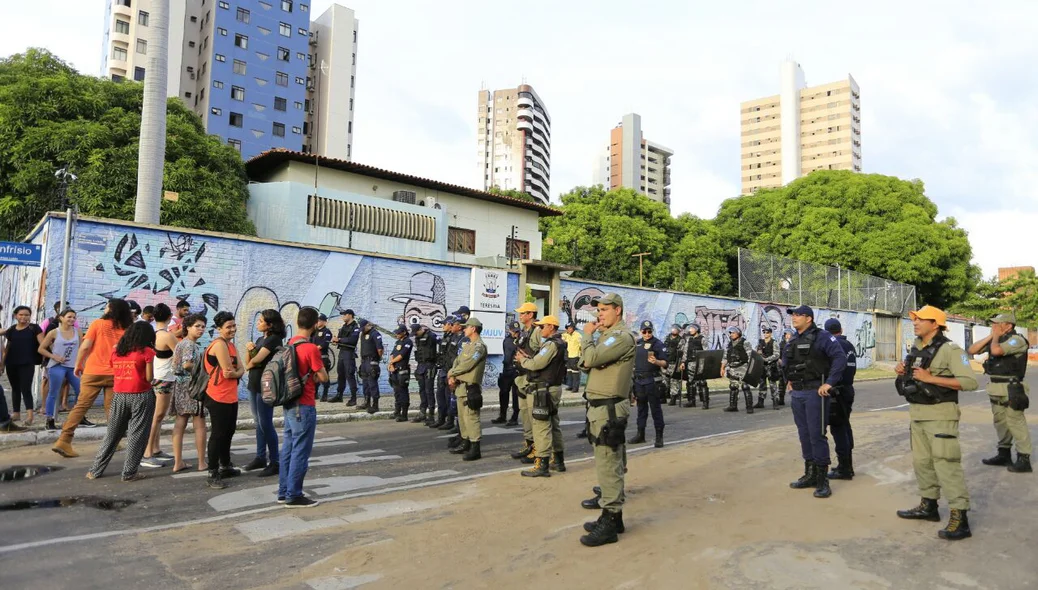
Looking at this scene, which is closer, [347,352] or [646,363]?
[646,363]

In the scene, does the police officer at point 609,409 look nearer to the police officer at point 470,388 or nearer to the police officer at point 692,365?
the police officer at point 470,388

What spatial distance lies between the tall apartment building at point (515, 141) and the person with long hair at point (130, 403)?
98849 millimetres

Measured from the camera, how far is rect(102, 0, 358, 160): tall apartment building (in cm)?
5400

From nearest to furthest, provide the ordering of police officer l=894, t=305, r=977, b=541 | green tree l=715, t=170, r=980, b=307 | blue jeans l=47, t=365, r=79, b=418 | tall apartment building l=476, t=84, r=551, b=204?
police officer l=894, t=305, r=977, b=541 < blue jeans l=47, t=365, r=79, b=418 < green tree l=715, t=170, r=980, b=307 < tall apartment building l=476, t=84, r=551, b=204

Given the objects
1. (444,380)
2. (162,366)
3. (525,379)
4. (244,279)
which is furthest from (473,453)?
(244,279)

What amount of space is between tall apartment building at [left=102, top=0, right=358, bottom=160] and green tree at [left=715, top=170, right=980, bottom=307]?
43.3 metres

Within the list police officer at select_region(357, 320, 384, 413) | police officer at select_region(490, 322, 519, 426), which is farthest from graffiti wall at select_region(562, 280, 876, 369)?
police officer at select_region(357, 320, 384, 413)

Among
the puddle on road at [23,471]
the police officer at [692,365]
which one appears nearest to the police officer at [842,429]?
the police officer at [692,365]

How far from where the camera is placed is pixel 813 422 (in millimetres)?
6457

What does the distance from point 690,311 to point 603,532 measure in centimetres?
1892

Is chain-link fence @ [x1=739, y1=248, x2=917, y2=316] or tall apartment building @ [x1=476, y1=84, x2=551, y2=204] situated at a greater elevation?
tall apartment building @ [x1=476, y1=84, x2=551, y2=204]

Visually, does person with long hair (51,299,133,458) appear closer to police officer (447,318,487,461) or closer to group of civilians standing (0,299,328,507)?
group of civilians standing (0,299,328,507)

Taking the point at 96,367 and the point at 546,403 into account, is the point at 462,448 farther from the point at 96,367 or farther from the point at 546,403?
the point at 96,367

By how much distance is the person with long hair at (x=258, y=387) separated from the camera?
6824mm
